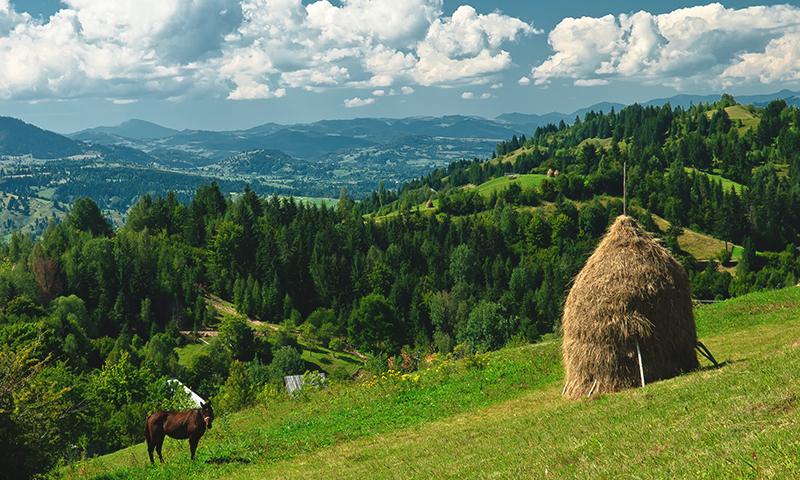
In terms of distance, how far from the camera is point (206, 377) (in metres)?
79.8

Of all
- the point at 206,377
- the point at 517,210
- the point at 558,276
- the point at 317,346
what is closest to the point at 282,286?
the point at 317,346

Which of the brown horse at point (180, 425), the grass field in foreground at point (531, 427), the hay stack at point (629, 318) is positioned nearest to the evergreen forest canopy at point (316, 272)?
the grass field in foreground at point (531, 427)

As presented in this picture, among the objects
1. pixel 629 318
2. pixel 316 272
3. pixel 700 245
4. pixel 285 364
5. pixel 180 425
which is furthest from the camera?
pixel 700 245

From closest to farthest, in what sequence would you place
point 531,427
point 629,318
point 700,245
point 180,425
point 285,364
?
point 531,427 → point 180,425 → point 629,318 → point 285,364 → point 700,245

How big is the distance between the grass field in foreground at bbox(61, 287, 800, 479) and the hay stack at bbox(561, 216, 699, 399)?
126cm

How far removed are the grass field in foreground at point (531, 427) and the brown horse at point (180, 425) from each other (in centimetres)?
100

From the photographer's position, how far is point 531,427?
18578 millimetres

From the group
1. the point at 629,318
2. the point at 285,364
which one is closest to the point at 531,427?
the point at 629,318

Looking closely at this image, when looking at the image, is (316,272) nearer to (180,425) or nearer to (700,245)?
(180,425)

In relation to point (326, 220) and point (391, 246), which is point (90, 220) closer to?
point (326, 220)

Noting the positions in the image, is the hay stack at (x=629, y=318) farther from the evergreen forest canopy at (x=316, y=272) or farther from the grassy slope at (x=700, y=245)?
the grassy slope at (x=700, y=245)

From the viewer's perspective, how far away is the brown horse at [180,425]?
2003cm

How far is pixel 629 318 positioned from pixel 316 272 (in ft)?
374

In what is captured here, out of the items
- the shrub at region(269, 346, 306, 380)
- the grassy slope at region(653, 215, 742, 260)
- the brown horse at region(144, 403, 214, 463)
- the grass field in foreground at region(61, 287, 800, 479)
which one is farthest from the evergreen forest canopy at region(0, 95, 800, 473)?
the brown horse at region(144, 403, 214, 463)
